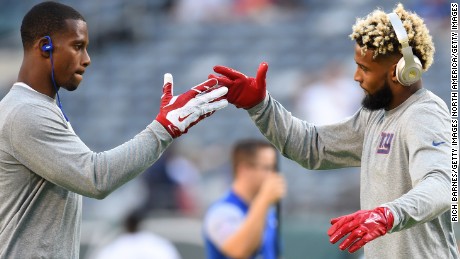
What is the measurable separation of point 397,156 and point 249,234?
7.31ft

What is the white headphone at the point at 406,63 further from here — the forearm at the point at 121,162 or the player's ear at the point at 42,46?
the player's ear at the point at 42,46

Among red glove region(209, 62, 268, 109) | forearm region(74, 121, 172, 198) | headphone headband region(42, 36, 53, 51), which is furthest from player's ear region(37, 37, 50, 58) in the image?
red glove region(209, 62, 268, 109)

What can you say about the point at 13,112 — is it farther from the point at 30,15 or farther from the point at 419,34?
the point at 419,34

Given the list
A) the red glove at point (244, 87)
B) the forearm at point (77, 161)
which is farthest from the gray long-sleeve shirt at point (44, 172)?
the red glove at point (244, 87)

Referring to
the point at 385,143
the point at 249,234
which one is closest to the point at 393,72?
the point at 385,143

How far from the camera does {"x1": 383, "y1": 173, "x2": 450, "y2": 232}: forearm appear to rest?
368 cm

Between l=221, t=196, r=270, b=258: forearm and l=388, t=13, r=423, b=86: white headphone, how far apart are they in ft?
7.42

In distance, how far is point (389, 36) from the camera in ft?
13.8

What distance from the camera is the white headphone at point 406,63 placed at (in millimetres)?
4086

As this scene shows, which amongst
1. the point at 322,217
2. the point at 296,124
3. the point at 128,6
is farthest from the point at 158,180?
the point at 296,124

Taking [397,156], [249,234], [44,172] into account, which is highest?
[397,156]

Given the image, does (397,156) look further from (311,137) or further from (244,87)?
(244,87)

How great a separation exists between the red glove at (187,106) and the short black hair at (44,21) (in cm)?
55

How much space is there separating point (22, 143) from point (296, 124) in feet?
4.50
